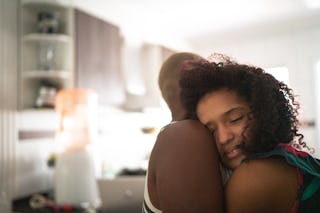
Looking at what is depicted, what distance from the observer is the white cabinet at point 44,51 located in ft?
7.46

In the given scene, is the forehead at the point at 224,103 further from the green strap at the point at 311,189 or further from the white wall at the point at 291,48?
the white wall at the point at 291,48

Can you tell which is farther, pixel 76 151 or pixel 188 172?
pixel 76 151

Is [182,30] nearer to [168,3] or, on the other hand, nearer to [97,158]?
[168,3]

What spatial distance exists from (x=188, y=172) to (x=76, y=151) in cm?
162

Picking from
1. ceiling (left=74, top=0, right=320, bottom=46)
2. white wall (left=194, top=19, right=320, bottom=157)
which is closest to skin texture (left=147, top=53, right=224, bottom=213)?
ceiling (left=74, top=0, right=320, bottom=46)

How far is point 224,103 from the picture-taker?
0.65 meters

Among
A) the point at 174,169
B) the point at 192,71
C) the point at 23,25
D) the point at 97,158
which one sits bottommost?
the point at 97,158

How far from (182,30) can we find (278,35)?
1262 millimetres

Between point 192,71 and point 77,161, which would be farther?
point 77,161

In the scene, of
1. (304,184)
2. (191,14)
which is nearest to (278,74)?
(304,184)

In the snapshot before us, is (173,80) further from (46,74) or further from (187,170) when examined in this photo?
(46,74)

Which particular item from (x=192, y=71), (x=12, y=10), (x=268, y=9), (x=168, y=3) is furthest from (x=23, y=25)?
(x=268, y=9)

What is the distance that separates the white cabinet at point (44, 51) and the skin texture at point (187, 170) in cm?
188

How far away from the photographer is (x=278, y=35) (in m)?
4.11
